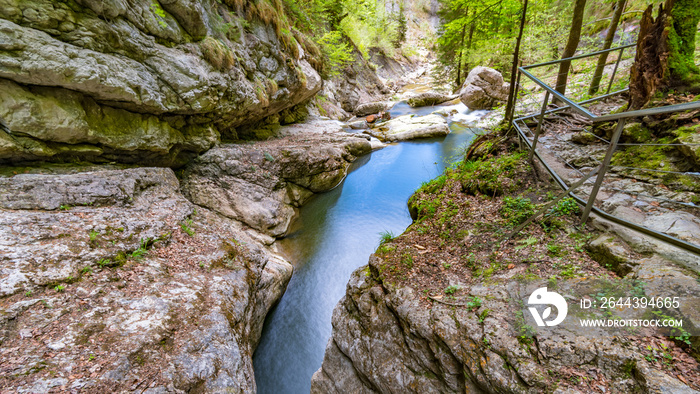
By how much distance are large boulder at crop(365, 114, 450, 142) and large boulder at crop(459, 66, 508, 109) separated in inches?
119

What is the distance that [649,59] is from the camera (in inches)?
155

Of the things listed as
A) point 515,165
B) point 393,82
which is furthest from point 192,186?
point 393,82

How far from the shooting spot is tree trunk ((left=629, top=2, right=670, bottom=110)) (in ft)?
12.3

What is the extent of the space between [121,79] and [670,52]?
395 inches

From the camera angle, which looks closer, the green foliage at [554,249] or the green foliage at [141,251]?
the green foliage at [554,249]

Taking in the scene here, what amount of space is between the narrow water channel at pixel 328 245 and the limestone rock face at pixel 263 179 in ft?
2.31

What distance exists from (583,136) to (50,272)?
341 inches

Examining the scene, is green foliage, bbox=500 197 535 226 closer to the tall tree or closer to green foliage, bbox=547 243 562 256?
green foliage, bbox=547 243 562 256

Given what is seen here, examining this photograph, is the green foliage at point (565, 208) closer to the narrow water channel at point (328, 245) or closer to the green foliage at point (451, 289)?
the green foliage at point (451, 289)

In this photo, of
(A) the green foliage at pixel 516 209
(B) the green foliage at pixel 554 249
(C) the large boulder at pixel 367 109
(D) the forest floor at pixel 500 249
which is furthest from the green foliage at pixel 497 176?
(C) the large boulder at pixel 367 109

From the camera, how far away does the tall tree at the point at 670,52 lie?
3605mm

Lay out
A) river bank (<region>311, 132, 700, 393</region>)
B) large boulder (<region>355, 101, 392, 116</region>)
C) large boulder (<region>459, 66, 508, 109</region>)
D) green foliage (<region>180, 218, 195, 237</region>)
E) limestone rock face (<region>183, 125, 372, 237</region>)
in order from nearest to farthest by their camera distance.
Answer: river bank (<region>311, 132, 700, 393</region>), green foliage (<region>180, 218, 195, 237</region>), limestone rock face (<region>183, 125, 372, 237</region>), large boulder (<region>459, 66, 508, 109</region>), large boulder (<region>355, 101, 392, 116</region>)

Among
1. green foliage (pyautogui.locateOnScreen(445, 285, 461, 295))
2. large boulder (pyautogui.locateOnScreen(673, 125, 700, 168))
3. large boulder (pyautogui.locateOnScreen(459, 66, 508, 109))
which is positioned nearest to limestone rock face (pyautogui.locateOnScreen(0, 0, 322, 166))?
green foliage (pyautogui.locateOnScreen(445, 285, 461, 295))

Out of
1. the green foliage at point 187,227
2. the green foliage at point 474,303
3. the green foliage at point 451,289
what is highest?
the green foliage at point 474,303
